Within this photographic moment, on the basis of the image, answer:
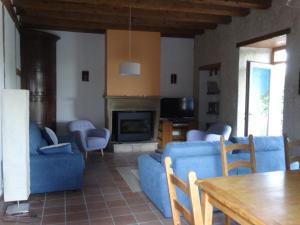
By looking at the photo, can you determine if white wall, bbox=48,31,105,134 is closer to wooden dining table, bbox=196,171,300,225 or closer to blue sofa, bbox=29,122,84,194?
blue sofa, bbox=29,122,84,194

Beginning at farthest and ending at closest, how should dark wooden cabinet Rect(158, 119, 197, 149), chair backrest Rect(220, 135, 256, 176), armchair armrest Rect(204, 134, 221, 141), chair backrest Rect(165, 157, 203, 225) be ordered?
dark wooden cabinet Rect(158, 119, 197, 149)
armchair armrest Rect(204, 134, 221, 141)
chair backrest Rect(220, 135, 256, 176)
chair backrest Rect(165, 157, 203, 225)

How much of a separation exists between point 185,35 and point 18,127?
5.57 metres

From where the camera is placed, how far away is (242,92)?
5.82 metres

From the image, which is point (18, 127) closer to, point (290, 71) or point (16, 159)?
point (16, 159)

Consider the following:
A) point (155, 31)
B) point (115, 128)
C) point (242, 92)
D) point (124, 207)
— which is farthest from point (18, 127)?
point (155, 31)

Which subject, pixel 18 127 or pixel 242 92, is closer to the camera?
pixel 18 127

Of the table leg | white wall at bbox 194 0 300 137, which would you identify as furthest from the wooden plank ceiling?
the table leg

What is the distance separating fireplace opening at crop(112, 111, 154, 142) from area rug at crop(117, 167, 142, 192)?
5.87 feet

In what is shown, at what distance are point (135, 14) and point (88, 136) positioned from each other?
8.91 ft

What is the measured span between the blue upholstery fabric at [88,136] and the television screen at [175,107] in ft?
6.13

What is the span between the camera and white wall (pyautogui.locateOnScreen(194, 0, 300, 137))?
446cm

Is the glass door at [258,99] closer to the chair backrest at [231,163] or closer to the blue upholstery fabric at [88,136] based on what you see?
the blue upholstery fabric at [88,136]

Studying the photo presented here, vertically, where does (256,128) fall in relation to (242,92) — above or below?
below

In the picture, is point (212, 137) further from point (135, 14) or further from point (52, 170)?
point (52, 170)
